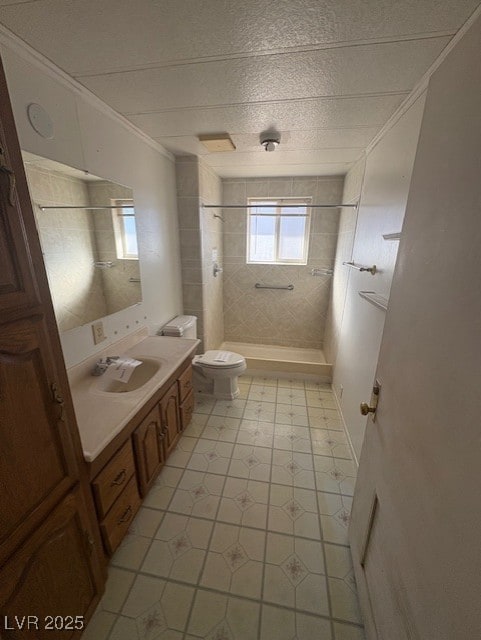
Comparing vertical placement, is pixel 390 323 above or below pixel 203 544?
above

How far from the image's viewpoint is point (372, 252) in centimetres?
179

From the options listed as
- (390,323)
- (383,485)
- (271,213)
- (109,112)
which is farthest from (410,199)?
(271,213)

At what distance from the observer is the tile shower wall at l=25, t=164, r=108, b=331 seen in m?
1.21

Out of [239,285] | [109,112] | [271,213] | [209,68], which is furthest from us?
[239,285]

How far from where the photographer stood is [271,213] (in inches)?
129

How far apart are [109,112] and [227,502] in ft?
8.22

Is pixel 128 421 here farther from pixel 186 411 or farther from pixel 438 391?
pixel 438 391

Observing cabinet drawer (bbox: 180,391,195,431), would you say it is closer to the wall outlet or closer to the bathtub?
the wall outlet

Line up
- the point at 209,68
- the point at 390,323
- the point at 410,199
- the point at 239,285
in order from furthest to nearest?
the point at 239,285, the point at 209,68, the point at 390,323, the point at 410,199

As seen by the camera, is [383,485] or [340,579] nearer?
[383,485]

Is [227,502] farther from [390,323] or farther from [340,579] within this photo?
[390,323]

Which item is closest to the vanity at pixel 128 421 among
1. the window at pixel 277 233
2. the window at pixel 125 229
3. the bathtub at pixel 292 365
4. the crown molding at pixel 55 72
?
the window at pixel 125 229

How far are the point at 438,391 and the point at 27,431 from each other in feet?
3.67

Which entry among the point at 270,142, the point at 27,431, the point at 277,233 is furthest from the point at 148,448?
the point at 277,233
